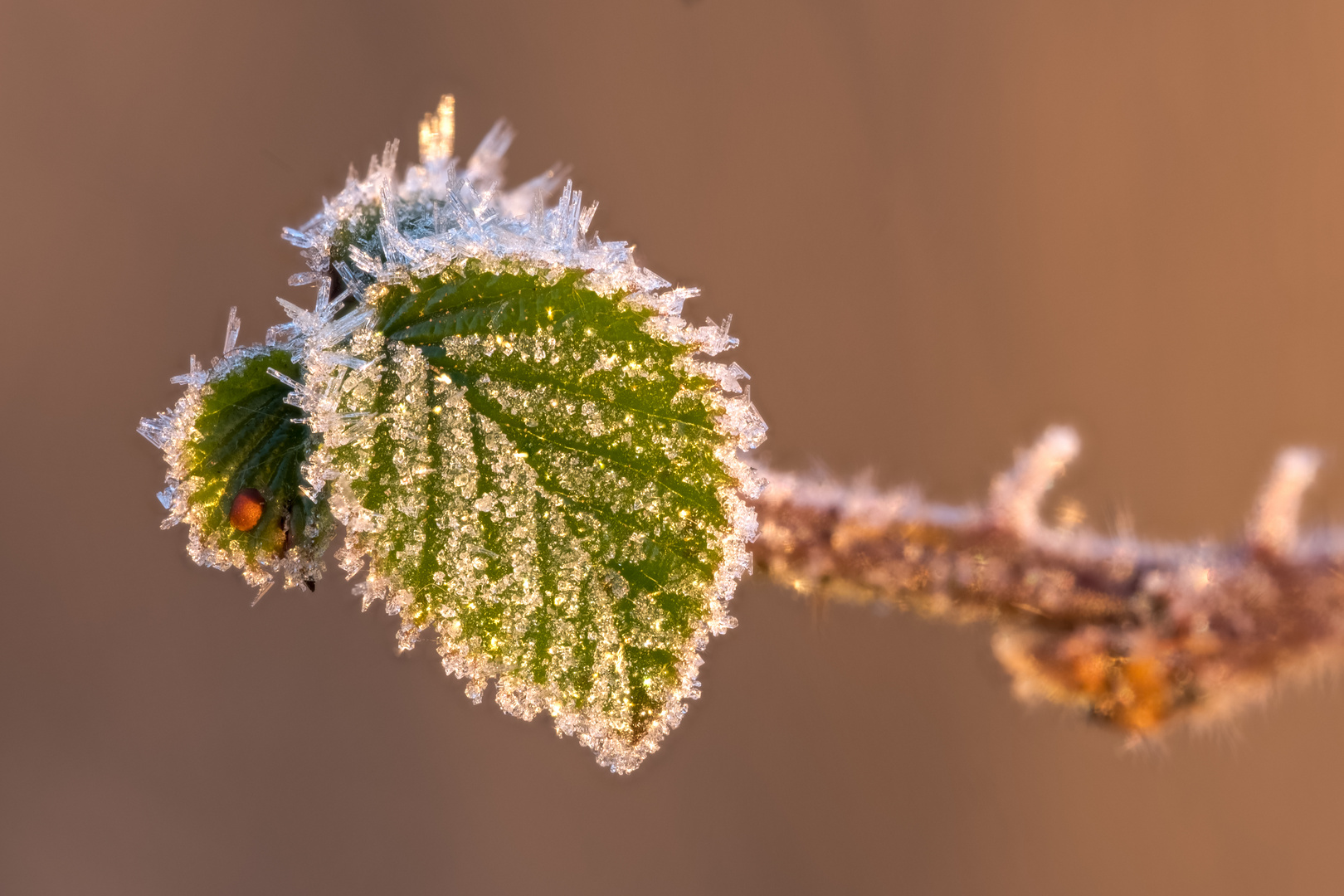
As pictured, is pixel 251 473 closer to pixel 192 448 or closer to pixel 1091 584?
pixel 192 448

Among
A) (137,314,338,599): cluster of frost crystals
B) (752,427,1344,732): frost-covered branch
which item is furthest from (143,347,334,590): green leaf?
(752,427,1344,732): frost-covered branch

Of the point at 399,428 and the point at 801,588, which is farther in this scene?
the point at 801,588

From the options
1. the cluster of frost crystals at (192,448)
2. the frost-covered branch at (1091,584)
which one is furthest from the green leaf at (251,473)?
the frost-covered branch at (1091,584)

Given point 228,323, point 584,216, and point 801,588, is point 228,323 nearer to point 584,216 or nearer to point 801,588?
point 584,216

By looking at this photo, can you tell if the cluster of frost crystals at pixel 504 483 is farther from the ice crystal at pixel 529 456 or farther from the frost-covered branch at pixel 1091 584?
the frost-covered branch at pixel 1091 584

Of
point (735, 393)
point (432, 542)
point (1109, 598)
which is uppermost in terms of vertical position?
point (1109, 598)

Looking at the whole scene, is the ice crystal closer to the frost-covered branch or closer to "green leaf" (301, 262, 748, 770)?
"green leaf" (301, 262, 748, 770)

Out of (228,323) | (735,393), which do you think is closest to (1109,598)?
(735,393)

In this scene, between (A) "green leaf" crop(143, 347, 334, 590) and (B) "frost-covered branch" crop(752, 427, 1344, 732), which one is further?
(B) "frost-covered branch" crop(752, 427, 1344, 732)
